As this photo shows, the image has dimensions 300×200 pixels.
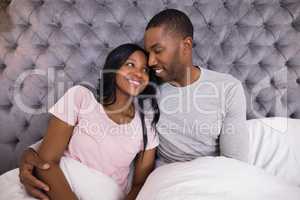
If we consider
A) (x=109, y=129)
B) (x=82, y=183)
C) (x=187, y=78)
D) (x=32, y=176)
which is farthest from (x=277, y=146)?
(x=32, y=176)

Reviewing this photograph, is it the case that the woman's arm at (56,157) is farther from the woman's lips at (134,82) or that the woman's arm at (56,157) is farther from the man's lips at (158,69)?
the man's lips at (158,69)

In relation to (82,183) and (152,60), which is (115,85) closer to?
(152,60)

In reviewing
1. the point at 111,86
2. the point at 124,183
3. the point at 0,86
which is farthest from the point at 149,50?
the point at 0,86

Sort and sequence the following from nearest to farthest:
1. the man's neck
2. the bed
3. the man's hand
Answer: the man's hand, the man's neck, the bed

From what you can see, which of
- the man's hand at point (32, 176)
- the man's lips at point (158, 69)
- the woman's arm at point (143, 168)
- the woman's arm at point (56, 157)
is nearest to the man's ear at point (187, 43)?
the man's lips at point (158, 69)

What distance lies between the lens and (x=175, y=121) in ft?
4.37

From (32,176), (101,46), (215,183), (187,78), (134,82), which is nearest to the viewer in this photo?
(215,183)

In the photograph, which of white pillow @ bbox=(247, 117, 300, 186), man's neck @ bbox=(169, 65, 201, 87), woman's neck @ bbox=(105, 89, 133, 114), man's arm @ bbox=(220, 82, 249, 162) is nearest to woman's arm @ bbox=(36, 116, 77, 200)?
woman's neck @ bbox=(105, 89, 133, 114)

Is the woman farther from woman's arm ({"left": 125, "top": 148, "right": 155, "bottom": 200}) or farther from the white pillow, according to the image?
the white pillow

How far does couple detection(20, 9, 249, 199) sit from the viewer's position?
1174 millimetres

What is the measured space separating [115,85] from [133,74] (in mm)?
111

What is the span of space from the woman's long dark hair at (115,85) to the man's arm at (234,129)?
0.93ft

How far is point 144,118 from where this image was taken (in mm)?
1323

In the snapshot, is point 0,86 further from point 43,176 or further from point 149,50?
point 149,50
